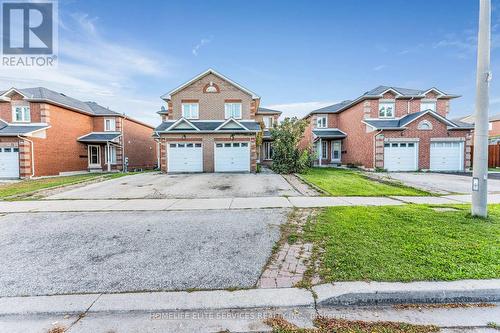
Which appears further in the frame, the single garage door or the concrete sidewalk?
the single garage door

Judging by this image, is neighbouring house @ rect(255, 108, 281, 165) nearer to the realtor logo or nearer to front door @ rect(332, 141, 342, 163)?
front door @ rect(332, 141, 342, 163)

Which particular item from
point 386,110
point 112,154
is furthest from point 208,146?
point 386,110

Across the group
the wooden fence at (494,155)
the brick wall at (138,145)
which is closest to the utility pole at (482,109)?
the wooden fence at (494,155)

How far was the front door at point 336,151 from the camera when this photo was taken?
2688cm

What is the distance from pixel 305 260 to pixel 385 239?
72.6 inches

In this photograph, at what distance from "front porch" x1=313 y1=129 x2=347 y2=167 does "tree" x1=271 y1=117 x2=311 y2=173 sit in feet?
27.7

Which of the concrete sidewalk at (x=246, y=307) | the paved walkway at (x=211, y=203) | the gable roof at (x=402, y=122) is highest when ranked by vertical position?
the gable roof at (x=402, y=122)

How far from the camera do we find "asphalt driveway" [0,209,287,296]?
3.35 metres

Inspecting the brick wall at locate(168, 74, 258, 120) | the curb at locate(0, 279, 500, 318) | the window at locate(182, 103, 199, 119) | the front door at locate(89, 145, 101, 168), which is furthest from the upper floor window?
the front door at locate(89, 145, 101, 168)

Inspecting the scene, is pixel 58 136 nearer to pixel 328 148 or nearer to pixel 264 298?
pixel 264 298

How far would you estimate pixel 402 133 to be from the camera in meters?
19.4

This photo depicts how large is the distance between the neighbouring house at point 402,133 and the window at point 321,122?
182 cm

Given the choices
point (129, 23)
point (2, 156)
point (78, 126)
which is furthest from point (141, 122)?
point (129, 23)

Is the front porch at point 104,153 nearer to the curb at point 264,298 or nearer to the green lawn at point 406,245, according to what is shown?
the curb at point 264,298
